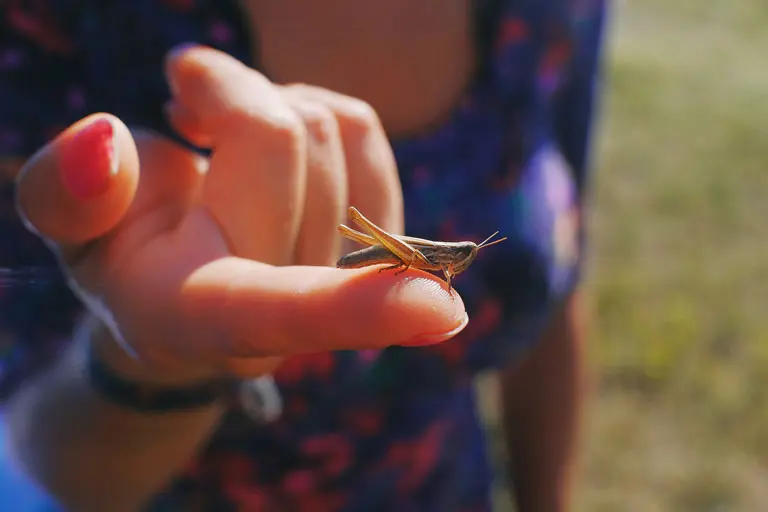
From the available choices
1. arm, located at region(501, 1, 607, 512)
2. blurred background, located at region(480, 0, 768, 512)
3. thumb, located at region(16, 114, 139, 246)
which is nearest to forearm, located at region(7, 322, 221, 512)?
thumb, located at region(16, 114, 139, 246)

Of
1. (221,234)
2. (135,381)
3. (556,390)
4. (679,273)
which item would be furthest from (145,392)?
(679,273)

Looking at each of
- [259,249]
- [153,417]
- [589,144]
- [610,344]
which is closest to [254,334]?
[259,249]

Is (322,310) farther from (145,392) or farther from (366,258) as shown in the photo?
(145,392)

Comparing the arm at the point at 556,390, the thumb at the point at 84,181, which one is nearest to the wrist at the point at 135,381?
the thumb at the point at 84,181

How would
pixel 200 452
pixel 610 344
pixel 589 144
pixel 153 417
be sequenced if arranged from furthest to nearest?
1. pixel 610 344
2. pixel 589 144
3. pixel 200 452
4. pixel 153 417

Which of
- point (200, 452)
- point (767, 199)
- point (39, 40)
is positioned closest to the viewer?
point (39, 40)

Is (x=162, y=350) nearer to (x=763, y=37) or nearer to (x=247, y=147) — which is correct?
(x=247, y=147)

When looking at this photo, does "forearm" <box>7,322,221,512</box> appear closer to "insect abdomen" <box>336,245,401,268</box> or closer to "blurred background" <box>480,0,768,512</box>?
"insect abdomen" <box>336,245,401,268</box>

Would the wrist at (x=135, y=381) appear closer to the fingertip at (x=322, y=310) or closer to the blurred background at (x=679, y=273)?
the fingertip at (x=322, y=310)
